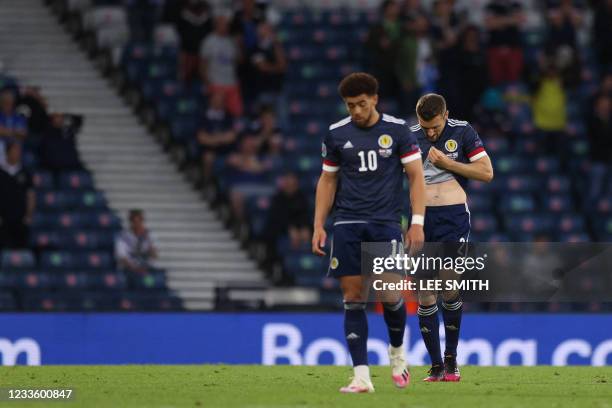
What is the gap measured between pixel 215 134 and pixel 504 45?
485cm

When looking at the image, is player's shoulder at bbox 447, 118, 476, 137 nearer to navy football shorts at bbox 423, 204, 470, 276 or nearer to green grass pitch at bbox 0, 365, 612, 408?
navy football shorts at bbox 423, 204, 470, 276

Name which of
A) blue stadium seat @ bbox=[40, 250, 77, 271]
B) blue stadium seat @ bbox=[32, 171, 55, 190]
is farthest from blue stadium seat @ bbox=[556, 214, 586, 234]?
blue stadium seat @ bbox=[32, 171, 55, 190]

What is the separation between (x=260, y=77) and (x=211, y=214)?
2195mm

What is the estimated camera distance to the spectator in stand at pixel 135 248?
2003cm

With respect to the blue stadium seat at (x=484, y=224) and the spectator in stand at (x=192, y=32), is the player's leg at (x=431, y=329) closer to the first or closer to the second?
the blue stadium seat at (x=484, y=224)

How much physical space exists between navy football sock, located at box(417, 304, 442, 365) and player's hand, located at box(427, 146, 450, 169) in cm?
123

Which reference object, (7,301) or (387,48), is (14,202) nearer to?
(7,301)

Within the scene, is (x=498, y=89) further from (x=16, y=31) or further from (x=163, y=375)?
(x=163, y=375)

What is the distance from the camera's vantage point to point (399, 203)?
11828 millimetres

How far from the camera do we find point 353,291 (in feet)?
37.9

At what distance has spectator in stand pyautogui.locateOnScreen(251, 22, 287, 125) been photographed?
2298 cm

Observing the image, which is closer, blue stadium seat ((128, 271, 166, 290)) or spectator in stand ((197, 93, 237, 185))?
blue stadium seat ((128, 271, 166, 290))

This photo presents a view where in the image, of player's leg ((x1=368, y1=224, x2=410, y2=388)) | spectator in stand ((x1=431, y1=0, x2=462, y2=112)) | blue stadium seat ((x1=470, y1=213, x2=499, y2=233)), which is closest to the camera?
player's leg ((x1=368, y1=224, x2=410, y2=388))

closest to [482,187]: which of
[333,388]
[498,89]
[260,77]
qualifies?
[498,89]
